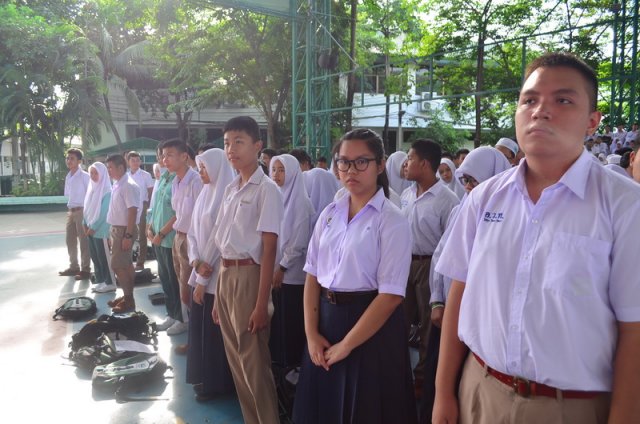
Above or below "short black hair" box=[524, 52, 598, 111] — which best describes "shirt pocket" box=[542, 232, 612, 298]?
below

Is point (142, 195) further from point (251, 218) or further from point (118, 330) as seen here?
point (251, 218)

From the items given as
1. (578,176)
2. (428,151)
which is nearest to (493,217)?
(578,176)

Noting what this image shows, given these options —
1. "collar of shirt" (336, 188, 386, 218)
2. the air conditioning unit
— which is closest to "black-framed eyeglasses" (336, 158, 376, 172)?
"collar of shirt" (336, 188, 386, 218)

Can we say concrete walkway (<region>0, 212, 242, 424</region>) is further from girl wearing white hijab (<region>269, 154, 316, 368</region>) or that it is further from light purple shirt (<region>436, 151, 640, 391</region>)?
light purple shirt (<region>436, 151, 640, 391</region>)

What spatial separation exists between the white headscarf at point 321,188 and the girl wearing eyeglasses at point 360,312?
2412 millimetres

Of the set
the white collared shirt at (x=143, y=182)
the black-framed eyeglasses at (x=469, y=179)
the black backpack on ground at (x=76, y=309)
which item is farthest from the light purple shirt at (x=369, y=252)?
the white collared shirt at (x=143, y=182)

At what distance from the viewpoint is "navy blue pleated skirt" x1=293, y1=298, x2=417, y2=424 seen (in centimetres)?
190

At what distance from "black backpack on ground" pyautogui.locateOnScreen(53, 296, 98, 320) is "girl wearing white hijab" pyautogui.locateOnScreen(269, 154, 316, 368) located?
245 cm

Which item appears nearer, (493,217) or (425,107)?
(493,217)

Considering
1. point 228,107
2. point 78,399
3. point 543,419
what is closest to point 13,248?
point 78,399

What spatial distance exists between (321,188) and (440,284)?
2176mm

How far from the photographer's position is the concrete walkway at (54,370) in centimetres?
300

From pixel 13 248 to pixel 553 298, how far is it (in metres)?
9.50

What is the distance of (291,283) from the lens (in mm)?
3564
